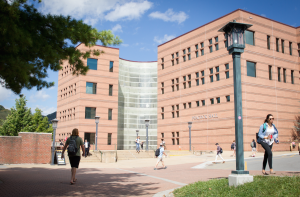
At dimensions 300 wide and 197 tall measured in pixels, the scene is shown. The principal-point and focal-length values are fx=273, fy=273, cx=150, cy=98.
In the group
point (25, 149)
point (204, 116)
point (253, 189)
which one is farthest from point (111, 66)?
point (253, 189)

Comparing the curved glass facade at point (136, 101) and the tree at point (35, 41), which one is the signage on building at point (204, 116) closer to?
the curved glass facade at point (136, 101)

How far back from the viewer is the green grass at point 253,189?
5.89 m

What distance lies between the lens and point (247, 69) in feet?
114

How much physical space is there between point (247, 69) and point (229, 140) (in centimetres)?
929

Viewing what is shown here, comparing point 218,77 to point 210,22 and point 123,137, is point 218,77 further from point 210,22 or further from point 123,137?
point 123,137

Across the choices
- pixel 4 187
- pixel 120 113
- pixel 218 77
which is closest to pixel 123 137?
pixel 120 113

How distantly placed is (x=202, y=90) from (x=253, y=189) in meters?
33.9

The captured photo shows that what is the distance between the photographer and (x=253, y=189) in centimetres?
633

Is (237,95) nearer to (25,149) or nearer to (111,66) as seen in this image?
(25,149)

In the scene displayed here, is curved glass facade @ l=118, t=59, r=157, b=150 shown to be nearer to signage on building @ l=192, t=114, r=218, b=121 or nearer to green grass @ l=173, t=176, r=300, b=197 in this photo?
signage on building @ l=192, t=114, r=218, b=121

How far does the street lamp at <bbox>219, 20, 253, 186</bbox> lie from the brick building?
23114 mm

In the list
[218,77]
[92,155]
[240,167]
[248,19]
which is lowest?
[92,155]

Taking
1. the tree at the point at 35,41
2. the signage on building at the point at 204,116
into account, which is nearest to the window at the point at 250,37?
the signage on building at the point at 204,116

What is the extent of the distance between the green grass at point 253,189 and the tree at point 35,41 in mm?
4866
